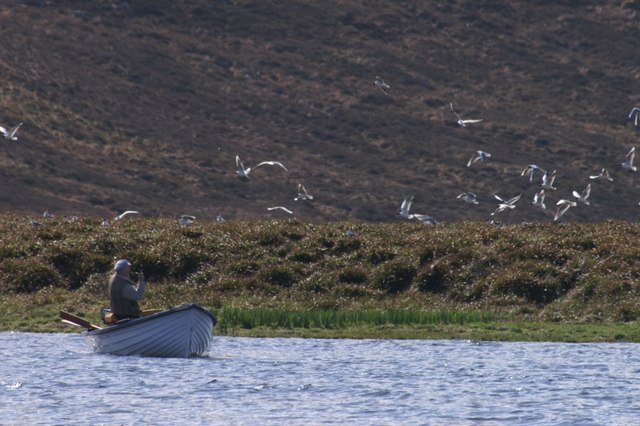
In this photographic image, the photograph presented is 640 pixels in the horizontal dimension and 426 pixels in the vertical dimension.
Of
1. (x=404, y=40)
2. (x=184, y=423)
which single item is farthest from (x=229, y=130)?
(x=184, y=423)

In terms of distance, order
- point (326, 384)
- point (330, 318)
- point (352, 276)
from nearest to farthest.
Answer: point (326, 384), point (330, 318), point (352, 276)

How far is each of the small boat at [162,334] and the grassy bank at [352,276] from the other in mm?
4262

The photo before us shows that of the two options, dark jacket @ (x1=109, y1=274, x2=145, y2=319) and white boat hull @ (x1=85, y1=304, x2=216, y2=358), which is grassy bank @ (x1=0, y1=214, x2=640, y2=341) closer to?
white boat hull @ (x1=85, y1=304, x2=216, y2=358)

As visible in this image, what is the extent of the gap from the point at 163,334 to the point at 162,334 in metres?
0.02

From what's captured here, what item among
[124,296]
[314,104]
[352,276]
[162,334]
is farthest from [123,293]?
[314,104]

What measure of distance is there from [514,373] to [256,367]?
4672 millimetres

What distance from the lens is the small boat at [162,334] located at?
27953 mm

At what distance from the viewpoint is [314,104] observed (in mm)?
99938

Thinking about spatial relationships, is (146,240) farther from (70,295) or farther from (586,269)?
(586,269)

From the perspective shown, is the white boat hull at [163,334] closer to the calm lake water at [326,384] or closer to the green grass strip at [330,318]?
the calm lake water at [326,384]

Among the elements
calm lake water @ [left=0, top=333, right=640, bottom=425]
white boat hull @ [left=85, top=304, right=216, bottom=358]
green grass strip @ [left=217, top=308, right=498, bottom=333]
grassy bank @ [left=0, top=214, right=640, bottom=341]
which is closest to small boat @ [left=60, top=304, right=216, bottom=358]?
white boat hull @ [left=85, top=304, right=216, bottom=358]

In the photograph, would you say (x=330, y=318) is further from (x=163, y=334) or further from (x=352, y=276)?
(x=163, y=334)

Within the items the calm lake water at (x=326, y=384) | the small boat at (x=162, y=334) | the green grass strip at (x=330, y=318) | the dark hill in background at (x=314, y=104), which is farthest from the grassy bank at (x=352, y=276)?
the dark hill in background at (x=314, y=104)

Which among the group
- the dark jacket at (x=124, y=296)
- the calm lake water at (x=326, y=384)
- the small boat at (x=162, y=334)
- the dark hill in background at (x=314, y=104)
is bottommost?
the calm lake water at (x=326, y=384)
